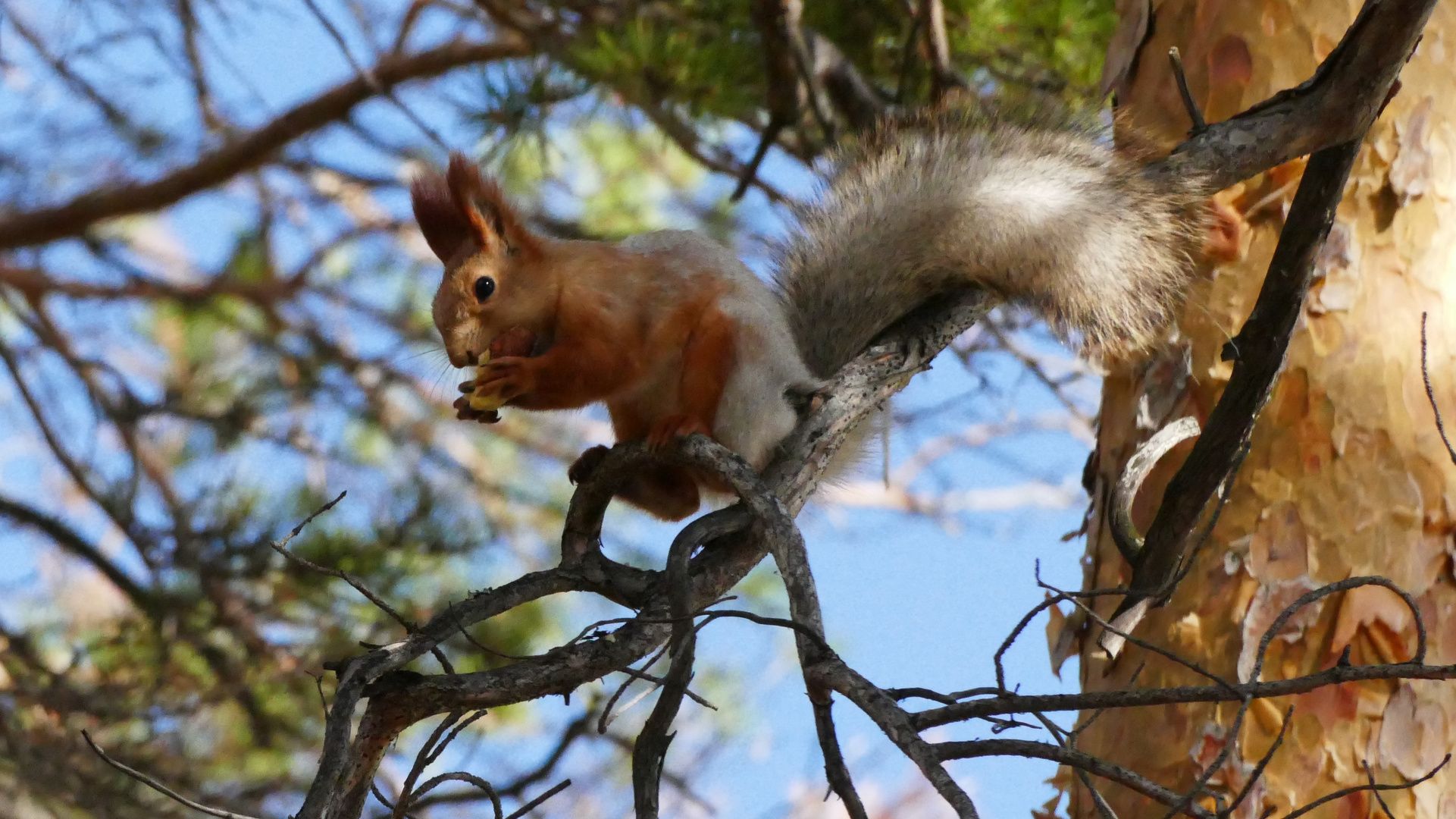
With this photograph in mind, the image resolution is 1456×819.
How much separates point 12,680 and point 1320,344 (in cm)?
222

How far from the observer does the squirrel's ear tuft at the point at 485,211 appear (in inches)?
58.1

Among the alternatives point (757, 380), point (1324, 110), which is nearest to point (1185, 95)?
point (1324, 110)

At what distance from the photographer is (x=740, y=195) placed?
2.26 m

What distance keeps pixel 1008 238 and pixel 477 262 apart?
1.92 feet

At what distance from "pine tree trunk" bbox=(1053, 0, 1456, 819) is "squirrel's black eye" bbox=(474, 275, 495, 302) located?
0.80 metres

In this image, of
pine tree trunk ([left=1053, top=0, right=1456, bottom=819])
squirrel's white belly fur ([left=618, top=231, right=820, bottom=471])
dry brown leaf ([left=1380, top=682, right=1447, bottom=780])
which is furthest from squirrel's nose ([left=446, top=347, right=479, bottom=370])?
dry brown leaf ([left=1380, top=682, right=1447, bottom=780])

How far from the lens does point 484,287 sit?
4.74 feet

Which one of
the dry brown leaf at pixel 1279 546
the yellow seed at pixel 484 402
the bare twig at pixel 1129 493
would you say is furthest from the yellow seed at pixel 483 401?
the dry brown leaf at pixel 1279 546

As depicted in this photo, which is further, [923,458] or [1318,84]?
[923,458]

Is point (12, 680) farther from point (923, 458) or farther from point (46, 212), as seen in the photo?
point (923, 458)

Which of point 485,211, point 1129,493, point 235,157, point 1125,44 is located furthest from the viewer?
point 235,157

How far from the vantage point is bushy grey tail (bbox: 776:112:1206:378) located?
143 centimetres

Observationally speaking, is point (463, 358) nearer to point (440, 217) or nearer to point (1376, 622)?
point (440, 217)

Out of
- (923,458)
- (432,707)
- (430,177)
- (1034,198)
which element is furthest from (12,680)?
(923,458)
